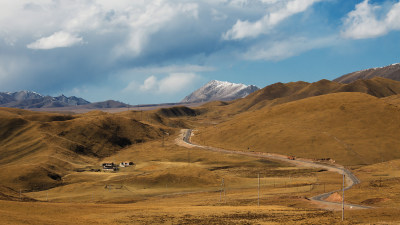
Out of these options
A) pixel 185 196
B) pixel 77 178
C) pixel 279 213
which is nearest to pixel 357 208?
pixel 279 213

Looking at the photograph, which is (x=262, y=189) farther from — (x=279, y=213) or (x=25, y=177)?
(x=25, y=177)

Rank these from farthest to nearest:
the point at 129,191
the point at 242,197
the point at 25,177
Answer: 1. the point at 25,177
2. the point at 129,191
3. the point at 242,197

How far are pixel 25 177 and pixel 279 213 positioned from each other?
12236cm

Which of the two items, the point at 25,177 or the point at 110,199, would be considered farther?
the point at 25,177

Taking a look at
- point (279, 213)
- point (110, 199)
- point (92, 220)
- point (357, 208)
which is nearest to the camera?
point (92, 220)

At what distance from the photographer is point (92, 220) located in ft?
235

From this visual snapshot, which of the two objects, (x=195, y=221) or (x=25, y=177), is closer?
(x=195, y=221)

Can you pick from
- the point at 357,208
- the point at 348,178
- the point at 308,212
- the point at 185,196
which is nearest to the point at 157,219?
the point at 308,212

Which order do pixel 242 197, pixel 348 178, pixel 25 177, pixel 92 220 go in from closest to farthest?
pixel 92 220, pixel 242 197, pixel 348 178, pixel 25 177

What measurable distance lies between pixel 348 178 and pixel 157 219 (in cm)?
10111

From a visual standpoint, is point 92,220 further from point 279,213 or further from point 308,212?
point 308,212

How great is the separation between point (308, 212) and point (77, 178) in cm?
11758

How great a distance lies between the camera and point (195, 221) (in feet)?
243

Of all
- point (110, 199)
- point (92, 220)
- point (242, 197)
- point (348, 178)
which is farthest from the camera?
point (348, 178)
